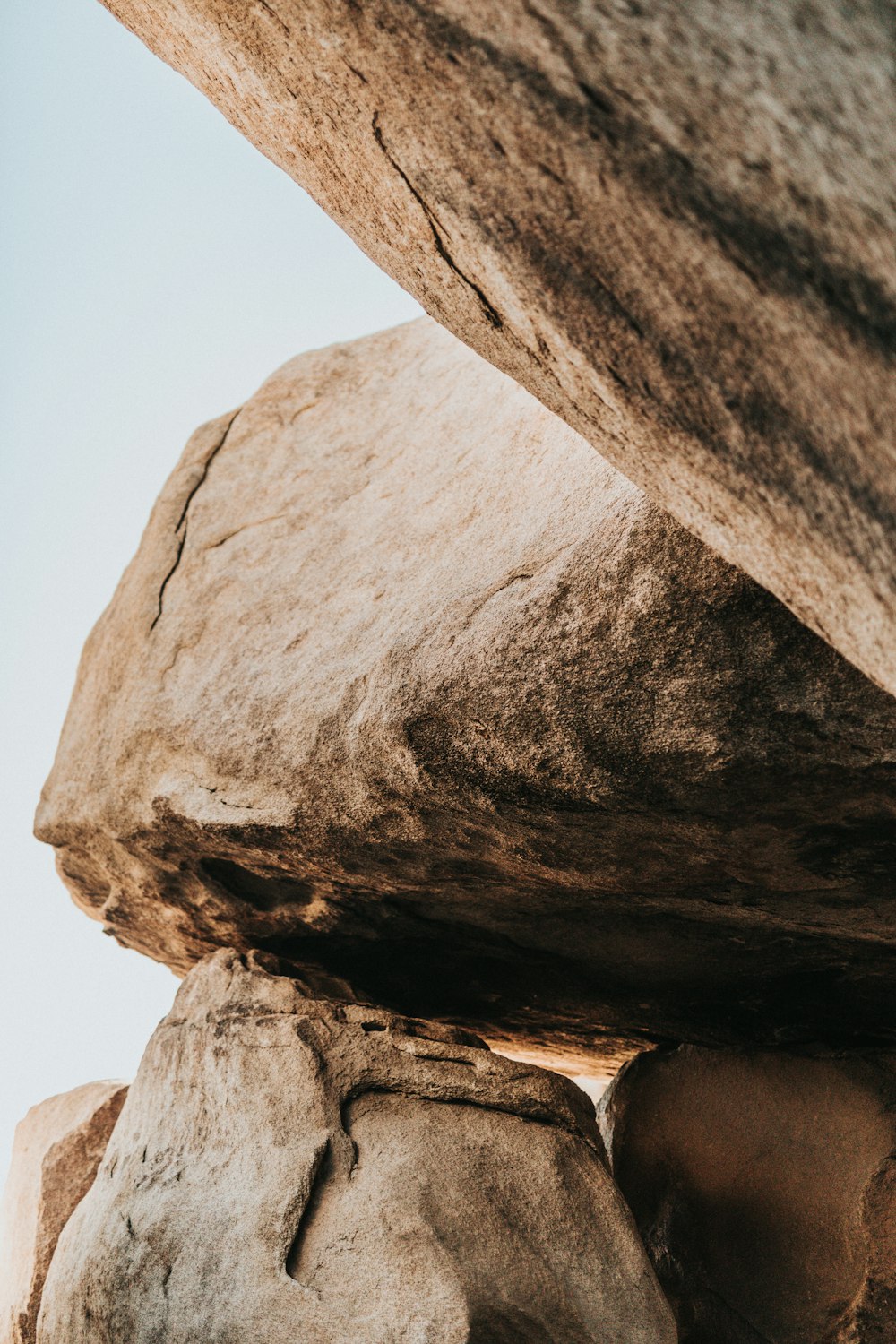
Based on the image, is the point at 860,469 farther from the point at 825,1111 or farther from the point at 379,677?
the point at 825,1111

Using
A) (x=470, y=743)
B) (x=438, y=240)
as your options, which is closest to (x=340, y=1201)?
(x=470, y=743)

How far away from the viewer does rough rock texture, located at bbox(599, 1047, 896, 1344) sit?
2.75 meters

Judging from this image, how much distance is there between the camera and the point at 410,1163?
2469 millimetres

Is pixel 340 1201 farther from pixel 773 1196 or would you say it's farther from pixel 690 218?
pixel 690 218

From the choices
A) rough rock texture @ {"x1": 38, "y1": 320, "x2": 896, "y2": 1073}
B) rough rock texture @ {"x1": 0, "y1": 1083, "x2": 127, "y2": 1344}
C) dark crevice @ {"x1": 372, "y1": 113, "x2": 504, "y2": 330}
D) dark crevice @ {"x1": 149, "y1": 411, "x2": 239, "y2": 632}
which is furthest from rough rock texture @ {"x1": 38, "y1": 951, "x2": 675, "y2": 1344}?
dark crevice @ {"x1": 372, "y1": 113, "x2": 504, "y2": 330}

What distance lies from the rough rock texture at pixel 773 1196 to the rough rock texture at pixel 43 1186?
177 cm

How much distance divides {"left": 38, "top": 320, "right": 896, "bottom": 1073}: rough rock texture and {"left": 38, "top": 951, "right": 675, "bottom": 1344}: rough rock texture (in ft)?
1.26

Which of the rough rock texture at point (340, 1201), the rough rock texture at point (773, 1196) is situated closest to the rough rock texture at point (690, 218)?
the rough rock texture at point (340, 1201)

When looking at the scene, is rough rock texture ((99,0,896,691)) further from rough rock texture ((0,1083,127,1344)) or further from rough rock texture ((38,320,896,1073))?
rough rock texture ((0,1083,127,1344))

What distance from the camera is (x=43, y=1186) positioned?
3.72m

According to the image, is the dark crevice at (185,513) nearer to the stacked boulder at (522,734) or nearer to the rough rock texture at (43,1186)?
the stacked boulder at (522,734)

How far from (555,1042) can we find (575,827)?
5.48 ft

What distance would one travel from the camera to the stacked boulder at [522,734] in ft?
3.84

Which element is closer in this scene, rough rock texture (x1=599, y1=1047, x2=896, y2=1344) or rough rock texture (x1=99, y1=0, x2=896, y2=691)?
rough rock texture (x1=99, y1=0, x2=896, y2=691)
